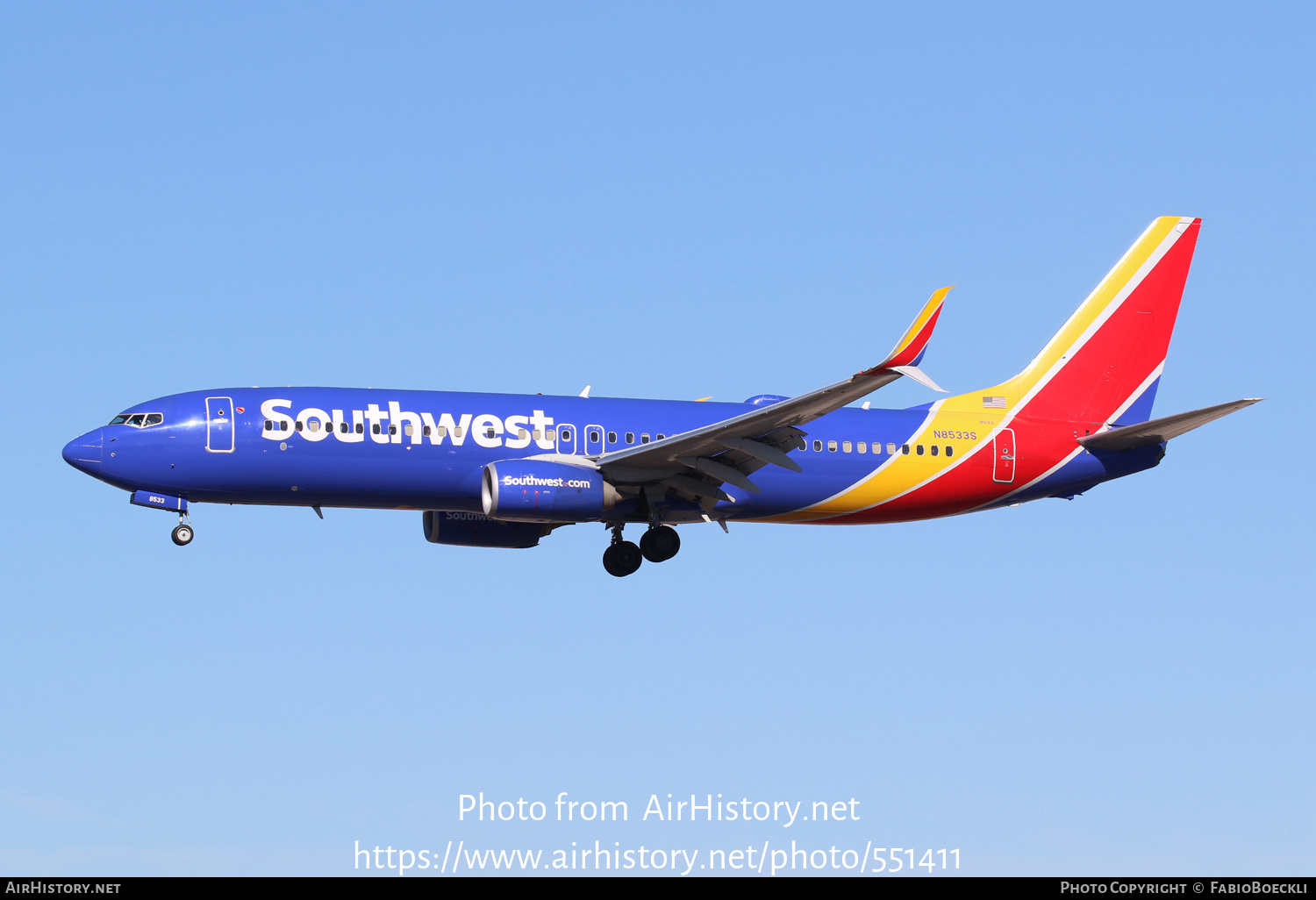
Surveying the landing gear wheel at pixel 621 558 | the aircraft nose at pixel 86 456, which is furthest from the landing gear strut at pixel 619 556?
the aircraft nose at pixel 86 456

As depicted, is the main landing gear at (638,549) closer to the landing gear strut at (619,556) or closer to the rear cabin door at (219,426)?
the landing gear strut at (619,556)

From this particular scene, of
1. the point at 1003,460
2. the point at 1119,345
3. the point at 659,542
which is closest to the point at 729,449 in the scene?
the point at 659,542

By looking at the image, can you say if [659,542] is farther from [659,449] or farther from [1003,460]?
[1003,460]

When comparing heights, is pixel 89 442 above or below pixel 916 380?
above

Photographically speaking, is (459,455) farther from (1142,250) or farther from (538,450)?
(1142,250)

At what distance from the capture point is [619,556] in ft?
148

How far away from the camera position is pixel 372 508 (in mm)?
43500

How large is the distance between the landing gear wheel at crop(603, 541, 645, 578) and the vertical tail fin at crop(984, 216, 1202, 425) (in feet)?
37.0

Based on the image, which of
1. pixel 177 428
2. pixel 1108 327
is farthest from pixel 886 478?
pixel 177 428

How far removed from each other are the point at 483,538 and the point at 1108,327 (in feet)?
62.1

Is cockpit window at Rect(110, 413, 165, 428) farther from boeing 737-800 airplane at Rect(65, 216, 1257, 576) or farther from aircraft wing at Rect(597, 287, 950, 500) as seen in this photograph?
aircraft wing at Rect(597, 287, 950, 500)

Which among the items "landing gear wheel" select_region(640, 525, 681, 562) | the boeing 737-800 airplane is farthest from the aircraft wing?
"landing gear wheel" select_region(640, 525, 681, 562)

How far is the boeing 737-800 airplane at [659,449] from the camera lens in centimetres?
4156

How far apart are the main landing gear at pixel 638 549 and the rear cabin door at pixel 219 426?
1008 cm
